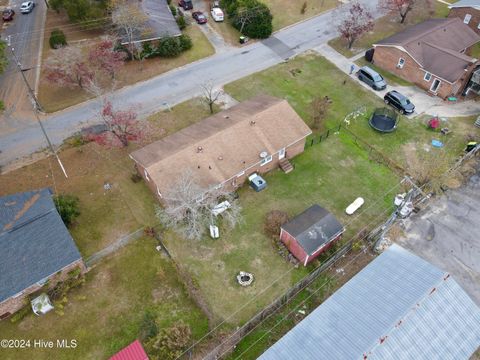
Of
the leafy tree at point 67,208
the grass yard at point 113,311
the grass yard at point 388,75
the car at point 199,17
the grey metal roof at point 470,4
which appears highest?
the grey metal roof at point 470,4

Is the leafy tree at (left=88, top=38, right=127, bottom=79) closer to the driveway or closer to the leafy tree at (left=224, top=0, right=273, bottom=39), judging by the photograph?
the leafy tree at (left=224, top=0, right=273, bottom=39)

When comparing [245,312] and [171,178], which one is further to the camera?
[171,178]

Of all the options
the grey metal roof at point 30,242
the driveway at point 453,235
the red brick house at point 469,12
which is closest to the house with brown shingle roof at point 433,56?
the red brick house at point 469,12

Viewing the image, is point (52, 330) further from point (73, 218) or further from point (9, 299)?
point (73, 218)

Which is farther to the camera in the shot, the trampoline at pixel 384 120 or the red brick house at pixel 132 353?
the trampoline at pixel 384 120

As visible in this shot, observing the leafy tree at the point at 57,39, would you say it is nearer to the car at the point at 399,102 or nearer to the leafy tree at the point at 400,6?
the car at the point at 399,102

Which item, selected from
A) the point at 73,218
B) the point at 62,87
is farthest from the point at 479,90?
the point at 62,87

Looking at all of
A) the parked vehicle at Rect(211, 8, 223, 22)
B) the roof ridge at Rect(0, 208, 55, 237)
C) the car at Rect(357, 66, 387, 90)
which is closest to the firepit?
the roof ridge at Rect(0, 208, 55, 237)
